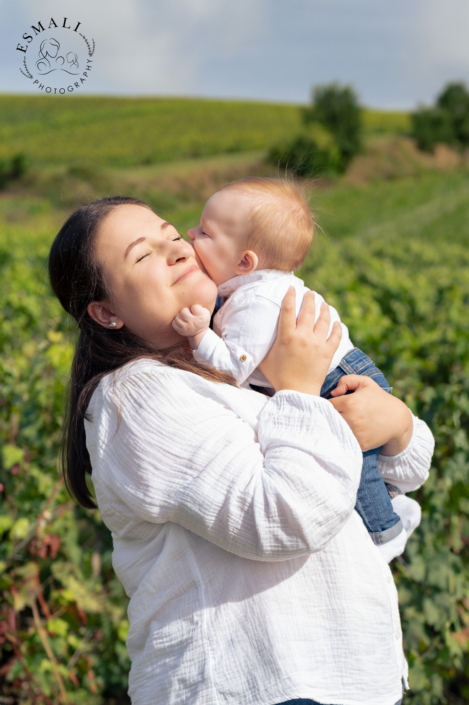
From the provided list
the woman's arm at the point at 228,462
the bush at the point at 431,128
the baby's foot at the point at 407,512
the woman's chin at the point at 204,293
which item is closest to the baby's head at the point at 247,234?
the woman's chin at the point at 204,293

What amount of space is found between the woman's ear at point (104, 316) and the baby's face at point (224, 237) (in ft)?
1.04

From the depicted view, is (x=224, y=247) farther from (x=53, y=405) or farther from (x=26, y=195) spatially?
(x=26, y=195)

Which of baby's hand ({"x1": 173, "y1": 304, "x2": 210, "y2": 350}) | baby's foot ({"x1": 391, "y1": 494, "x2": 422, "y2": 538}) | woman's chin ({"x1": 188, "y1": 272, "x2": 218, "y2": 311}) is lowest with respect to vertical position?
baby's foot ({"x1": 391, "y1": 494, "x2": 422, "y2": 538})

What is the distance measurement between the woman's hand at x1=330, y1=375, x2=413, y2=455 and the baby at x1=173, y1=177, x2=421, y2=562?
7cm

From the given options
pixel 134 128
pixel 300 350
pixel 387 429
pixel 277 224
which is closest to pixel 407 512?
pixel 387 429

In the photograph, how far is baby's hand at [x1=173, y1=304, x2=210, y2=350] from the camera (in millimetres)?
1399

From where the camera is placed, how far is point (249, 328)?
1.45 metres

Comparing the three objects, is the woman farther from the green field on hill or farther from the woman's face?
the green field on hill

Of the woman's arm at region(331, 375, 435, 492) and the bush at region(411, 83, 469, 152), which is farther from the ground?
the woman's arm at region(331, 375, 435, 492)

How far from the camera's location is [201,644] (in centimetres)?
120

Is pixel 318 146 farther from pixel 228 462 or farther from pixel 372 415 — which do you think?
pixel 228 462

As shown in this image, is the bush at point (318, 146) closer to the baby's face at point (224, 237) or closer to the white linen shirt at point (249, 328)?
the baby's face at point (224, 237)

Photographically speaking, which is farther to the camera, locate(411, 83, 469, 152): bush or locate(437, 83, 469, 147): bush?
locate(437, 83, 469, 147): bush

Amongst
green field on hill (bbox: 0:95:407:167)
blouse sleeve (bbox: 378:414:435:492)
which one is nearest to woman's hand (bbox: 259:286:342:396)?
blouse sleeve (bbox: 378:414:435:492)
